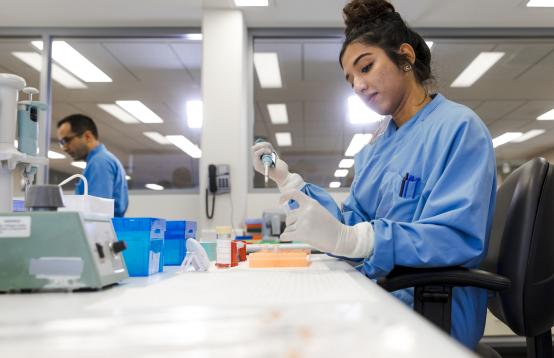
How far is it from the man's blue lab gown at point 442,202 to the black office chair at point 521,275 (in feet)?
0.16

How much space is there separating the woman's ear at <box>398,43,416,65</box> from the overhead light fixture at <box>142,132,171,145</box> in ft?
15.9

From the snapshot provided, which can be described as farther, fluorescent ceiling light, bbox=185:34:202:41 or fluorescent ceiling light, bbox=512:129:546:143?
fluorescent ceiling light, bbox=512:129:546:143

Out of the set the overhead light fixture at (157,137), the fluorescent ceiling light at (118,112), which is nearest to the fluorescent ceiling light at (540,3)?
the fluorescent ceiling light at (118,112)

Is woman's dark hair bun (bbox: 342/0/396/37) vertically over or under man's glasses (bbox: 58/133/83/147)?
over

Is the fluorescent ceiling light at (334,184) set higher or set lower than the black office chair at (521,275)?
higher

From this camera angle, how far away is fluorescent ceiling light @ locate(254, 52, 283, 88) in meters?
3.66

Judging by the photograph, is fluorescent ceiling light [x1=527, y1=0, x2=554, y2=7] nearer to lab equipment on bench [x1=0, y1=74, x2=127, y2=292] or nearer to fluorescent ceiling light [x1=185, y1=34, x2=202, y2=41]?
fluorescent ceiling light [x1=185, y1=34, x2=202, y2=41]

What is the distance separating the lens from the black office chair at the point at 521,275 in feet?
3.05

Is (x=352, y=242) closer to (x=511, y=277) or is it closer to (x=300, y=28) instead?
(x=511, y=277)

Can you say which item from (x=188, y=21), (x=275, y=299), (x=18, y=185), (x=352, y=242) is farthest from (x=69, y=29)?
(x=275, y=299)

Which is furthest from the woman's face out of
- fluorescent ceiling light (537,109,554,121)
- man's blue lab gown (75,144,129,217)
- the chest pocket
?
fluorescent ceiling light (537,109,554,121)

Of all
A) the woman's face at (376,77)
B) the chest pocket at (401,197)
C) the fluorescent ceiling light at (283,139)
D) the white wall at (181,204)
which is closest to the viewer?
the chest pocket at (401,197)

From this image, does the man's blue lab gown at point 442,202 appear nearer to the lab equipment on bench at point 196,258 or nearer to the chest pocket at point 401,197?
the chest pocket at point 401,197

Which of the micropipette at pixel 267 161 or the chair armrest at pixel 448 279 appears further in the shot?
the micropipette at pixel 267 161
